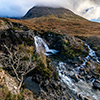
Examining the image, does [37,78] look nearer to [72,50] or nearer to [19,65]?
[19,65]

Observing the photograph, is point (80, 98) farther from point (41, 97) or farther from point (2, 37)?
point (2, 37)

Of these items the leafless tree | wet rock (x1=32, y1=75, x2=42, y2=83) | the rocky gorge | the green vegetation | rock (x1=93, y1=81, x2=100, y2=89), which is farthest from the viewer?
the green vegetation

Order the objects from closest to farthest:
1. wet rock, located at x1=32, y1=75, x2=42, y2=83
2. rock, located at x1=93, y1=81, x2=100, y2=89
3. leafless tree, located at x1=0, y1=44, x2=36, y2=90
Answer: leafless tree, located at x1=0, y1=44, x2=36, y2=90, wet rock, located at x1=32, y1=75, x2=42, y2=83, rock, located at x1=93, y1=81, x2=100, y2=89

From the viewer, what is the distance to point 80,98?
1520 cm

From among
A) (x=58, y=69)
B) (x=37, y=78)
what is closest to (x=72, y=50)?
(x=58, y=69)

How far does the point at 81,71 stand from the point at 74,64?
4.00 metres

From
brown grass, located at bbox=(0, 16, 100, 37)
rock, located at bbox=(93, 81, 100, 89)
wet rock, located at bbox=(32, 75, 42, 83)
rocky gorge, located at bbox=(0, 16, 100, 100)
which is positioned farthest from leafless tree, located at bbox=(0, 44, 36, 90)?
brown grass, located at bbox=(0, 16, 100, 37)

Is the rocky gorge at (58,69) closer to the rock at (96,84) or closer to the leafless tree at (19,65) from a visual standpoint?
the rock at (96,84)

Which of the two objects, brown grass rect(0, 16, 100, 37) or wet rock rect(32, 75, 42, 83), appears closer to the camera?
wet rock rect(32, 75, 42, 83)

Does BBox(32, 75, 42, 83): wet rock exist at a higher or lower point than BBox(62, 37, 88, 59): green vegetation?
lower

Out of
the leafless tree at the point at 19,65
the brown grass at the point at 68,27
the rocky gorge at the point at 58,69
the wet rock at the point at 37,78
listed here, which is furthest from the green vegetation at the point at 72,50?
the brown grass at the point at 68,27

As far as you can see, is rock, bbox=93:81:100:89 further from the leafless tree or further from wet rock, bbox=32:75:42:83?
the leafless tree

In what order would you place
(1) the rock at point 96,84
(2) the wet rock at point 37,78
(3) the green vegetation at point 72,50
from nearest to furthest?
1. (2) the wet rock at point 37,78
2. (1) the rock at point 96,84
3. (3) the green vegetation at point 72,50

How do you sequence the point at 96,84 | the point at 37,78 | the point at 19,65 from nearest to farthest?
the point at 37,78, the point at 19,65, the point at 96,84
